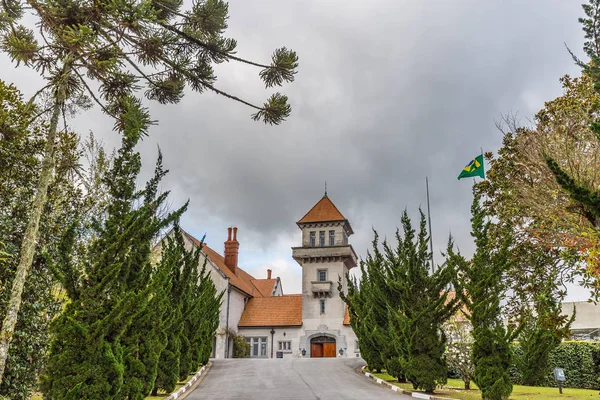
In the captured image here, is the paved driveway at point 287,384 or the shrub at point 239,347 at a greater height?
the shrub at point 239,347

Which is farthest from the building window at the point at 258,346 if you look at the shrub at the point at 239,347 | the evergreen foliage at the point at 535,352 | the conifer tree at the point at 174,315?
the evergreen foliage at the point at 535,352

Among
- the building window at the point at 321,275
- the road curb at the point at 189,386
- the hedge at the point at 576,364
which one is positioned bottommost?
the road curb at the point at 189,386

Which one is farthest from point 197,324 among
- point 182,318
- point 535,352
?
point 535,352

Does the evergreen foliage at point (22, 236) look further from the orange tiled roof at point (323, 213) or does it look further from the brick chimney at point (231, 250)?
the brick chimney at point (231, 250)

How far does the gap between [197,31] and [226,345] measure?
1218 inches

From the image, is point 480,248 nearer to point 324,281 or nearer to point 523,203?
point 523,203

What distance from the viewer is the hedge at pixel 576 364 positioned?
21.6 metres

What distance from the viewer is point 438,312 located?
16.1 meters

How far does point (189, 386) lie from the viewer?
1791 centimetres

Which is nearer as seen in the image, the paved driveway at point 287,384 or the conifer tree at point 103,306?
the conifer tree at point 103,306

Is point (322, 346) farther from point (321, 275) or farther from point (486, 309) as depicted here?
point (486, 309)

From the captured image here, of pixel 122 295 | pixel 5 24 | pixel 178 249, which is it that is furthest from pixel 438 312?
pixel 5 24

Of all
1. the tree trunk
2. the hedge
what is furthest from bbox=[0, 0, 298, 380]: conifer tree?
the hedge

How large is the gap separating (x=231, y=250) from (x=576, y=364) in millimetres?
29374
